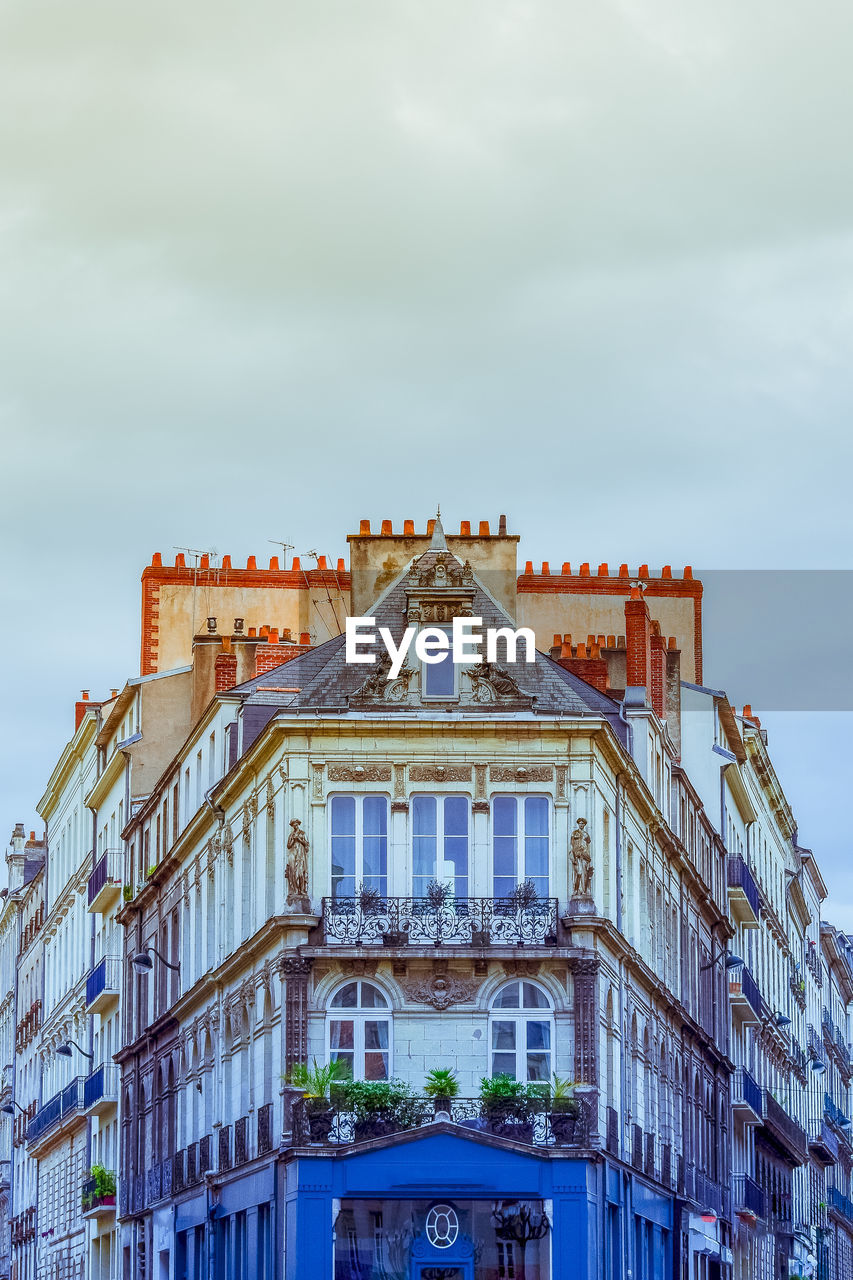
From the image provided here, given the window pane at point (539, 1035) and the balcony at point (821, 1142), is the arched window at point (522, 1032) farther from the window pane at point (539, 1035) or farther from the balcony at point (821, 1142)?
the balcony at point (821, 1142)

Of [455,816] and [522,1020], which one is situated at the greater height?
[455,816]

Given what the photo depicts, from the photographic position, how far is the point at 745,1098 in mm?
59812

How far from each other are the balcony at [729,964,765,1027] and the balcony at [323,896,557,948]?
21.6 m

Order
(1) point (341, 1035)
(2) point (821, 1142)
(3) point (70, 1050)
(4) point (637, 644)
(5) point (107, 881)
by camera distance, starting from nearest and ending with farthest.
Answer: (1) point (341, 1035) < (4) point (637, 644) < (5) point (107, 881) < (3) point (70, 1050) < (2) point (821, 1142)

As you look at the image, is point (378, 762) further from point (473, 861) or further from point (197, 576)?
point (197, 576)

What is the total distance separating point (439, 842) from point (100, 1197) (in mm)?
22579

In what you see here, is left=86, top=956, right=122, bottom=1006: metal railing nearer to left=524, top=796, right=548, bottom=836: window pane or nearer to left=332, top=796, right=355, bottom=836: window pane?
left=332, top=796, right=355, bottom=836: window pane

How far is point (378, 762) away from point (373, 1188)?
7.29 metres

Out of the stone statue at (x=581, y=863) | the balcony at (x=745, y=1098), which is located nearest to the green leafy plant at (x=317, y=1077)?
the stone statue at (x=581, y=863)

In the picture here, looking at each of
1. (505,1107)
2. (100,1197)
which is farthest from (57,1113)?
(505,1107)

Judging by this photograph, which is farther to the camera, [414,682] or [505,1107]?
[414,682]

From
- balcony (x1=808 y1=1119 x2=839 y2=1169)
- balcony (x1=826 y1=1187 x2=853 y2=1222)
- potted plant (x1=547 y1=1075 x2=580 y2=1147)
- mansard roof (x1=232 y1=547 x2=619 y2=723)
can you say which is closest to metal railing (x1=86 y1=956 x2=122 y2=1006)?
mansard roof (x1=232 y1=547 x2=619 y2=723)

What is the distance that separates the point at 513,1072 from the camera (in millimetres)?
38156
